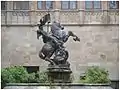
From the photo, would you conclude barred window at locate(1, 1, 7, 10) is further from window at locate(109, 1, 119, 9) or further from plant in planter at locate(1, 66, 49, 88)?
plant in planter at locate(1, 66, 49, 88)

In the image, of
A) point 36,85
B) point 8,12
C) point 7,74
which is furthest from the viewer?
point 8,12

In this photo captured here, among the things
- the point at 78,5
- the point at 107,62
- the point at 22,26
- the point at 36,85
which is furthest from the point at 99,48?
the point at 36,85

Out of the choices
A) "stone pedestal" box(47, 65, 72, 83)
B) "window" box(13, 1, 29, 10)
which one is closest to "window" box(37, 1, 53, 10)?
"window" box(13, 1, 29, 10)

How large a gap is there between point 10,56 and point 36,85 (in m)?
13.4

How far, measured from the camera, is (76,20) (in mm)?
25531

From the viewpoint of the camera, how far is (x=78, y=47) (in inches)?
1011

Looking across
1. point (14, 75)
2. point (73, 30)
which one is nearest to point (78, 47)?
point (73, 30)

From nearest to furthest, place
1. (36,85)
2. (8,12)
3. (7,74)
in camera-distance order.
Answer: (36,85), (7,74), (8,12)

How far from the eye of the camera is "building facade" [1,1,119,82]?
25453 millimetres

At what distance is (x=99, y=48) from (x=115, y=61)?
1.14 m

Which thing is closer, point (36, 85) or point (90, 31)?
point (36, 85)

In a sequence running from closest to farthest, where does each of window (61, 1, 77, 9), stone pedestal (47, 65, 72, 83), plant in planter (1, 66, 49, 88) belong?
stone pedestal (47, 65, 72, 83)
plant in planter (1, 66, 49, 88)
window (61, 1, 77, 9)

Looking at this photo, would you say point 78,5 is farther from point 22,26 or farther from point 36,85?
point 36,85

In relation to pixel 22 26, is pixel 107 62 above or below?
below
